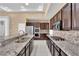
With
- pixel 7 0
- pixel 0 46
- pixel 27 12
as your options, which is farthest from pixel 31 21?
pixel 7 0

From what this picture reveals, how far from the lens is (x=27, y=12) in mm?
6281

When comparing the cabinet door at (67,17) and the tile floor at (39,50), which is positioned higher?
the cabinet door at (67,17)

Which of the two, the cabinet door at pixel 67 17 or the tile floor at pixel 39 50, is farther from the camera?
the tile floor at pixel 39 50

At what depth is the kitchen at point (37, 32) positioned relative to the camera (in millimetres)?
2238

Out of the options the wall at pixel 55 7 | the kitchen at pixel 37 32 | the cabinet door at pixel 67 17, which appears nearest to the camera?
the kitchen at pixel 37 32

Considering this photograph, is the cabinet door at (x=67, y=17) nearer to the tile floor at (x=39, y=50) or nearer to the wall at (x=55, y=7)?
the wall at (x=55, y=7)

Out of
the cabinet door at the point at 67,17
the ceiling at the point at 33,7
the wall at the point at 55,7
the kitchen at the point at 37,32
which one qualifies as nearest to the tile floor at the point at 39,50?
the kitchen at the point at 37,32

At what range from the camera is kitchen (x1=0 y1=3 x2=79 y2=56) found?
2238 millimetres

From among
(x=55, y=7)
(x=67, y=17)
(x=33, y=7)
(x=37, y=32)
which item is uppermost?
(x=33, y=7)

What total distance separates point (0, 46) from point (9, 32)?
2.27 meters

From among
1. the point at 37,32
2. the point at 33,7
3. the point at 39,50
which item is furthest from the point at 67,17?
the point at 33,7

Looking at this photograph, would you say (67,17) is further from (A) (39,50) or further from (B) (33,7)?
(B) (33,7)

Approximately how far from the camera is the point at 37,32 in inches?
175

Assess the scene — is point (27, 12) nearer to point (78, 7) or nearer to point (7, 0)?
point (78, 7)
